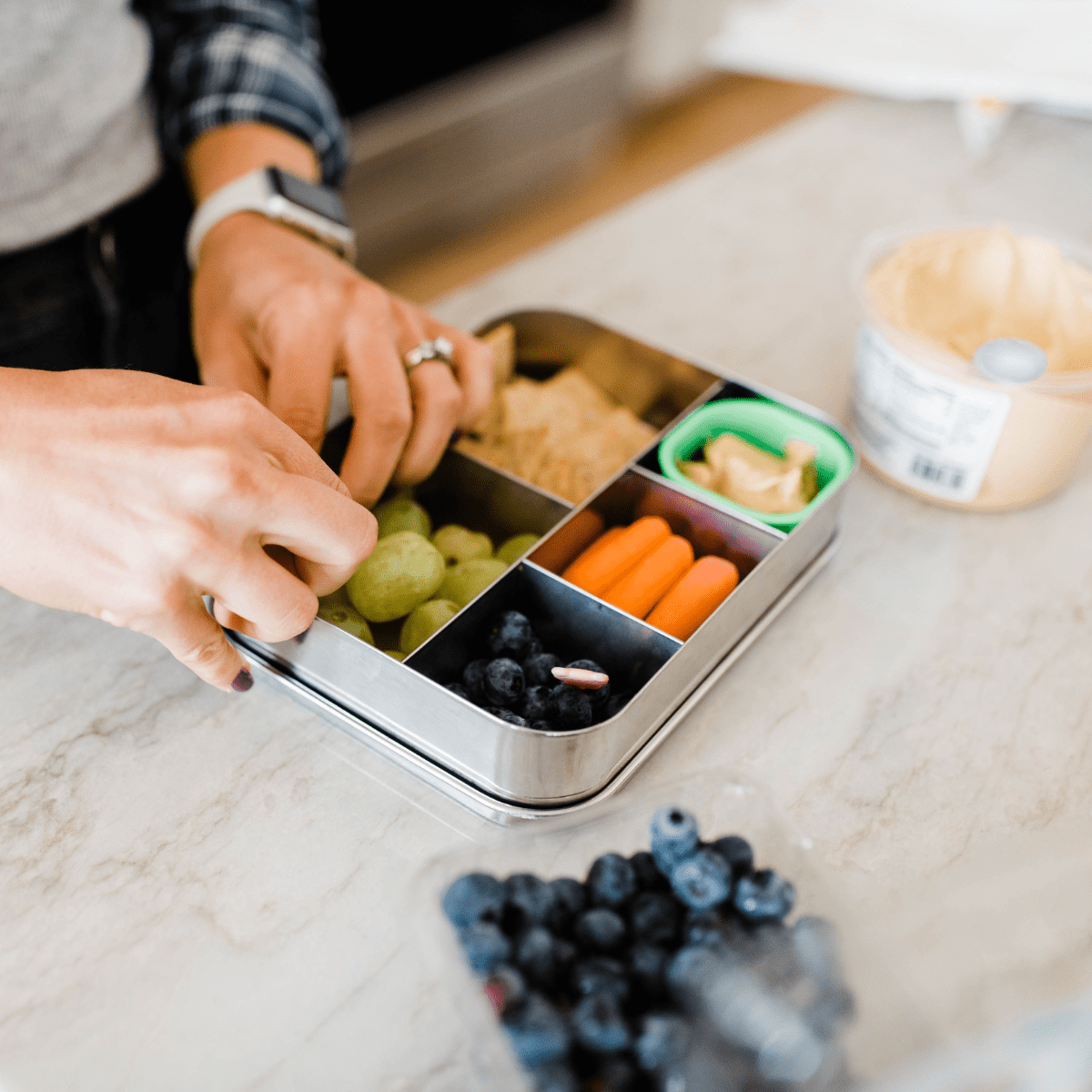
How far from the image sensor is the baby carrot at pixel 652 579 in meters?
0.86

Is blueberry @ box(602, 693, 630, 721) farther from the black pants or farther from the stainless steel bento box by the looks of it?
the black pants

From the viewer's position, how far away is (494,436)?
3.57 ft

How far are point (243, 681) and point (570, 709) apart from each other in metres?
0.28

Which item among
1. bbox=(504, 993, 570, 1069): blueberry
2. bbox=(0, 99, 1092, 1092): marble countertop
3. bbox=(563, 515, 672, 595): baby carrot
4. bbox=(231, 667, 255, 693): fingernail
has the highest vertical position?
bbox=(504, 993, 570, 1069): blueberry

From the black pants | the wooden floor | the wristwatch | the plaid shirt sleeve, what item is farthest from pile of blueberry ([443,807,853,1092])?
the wooden floor

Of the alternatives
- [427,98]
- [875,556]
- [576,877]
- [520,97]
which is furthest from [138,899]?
[520,97]

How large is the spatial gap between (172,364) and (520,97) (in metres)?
2.44

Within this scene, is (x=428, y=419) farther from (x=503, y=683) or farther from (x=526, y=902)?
(x=526, y=902)

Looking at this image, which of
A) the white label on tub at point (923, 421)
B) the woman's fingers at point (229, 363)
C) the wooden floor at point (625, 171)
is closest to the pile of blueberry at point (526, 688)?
the woman's fingers at point (229, 363)

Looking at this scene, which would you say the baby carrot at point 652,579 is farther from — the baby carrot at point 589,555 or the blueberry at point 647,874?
the blueberry at point 647,874

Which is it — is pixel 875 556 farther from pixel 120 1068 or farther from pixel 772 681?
pixel 120 1068

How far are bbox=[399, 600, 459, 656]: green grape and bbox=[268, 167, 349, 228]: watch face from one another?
55cm

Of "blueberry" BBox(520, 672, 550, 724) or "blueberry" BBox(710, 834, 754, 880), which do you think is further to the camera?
"blueberry" BBox(520, 672, 550, 724)

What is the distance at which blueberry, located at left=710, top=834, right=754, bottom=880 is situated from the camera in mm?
609
